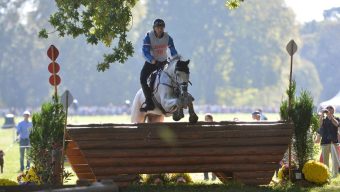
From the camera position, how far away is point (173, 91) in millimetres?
16406

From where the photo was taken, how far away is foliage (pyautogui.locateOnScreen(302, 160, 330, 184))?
17438 mm

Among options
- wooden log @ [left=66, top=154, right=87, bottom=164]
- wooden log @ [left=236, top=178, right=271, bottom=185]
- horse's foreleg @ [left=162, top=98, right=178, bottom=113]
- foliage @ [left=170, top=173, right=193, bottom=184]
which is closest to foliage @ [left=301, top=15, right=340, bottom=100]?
foliage @ [left=170, top=173, right=193, bottom=184]

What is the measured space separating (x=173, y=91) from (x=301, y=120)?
298cm

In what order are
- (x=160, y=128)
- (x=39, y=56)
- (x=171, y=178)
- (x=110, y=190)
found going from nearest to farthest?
(x=110, y=190), (x=160, y=128), (x=171, y=178), (x=39, y=56)

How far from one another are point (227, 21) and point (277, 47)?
344 inches

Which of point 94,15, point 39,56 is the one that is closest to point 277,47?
point 39,56

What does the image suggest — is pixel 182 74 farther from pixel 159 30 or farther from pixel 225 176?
pixel 225 176

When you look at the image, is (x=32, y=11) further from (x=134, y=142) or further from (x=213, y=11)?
(x=134, y=142)

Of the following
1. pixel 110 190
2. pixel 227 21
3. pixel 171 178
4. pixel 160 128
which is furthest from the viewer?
pixel 227 21

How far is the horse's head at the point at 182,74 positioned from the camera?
52.5 feet

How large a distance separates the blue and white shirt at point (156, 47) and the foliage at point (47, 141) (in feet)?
6.60

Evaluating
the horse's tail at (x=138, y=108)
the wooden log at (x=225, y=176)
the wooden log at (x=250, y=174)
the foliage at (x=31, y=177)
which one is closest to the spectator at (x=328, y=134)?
the wooden log at (x=225, y=176)

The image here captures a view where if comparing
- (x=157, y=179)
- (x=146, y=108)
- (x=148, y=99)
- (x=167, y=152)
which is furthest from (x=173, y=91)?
(x=157, y=179)

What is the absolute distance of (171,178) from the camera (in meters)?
17.9
